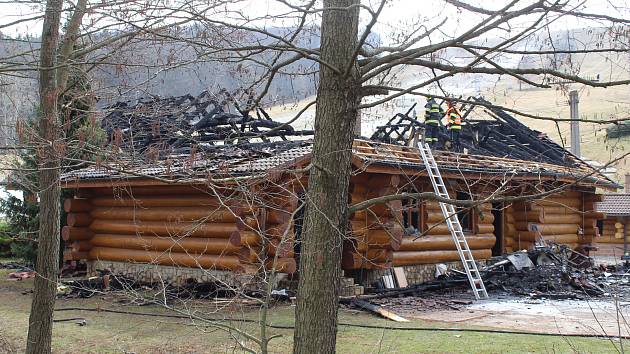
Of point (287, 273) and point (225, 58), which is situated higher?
point (225, 58)

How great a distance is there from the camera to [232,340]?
1114 centimetres

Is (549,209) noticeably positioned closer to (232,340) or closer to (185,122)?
(185,122)

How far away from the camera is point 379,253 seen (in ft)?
55.2

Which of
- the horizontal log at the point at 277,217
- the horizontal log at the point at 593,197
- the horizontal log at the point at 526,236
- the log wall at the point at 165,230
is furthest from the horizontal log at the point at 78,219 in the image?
the horizontal log at the point at 593,197

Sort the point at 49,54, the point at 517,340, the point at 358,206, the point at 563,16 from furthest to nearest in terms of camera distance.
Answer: the point at 517,340 → the point at 49,54 → the point at 358,206 → the point at 563,16

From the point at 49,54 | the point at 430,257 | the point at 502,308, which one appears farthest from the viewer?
the point at 430,257

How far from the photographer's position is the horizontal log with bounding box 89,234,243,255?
624 inches

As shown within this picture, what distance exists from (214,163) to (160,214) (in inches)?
340

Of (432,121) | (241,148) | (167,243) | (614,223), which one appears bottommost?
(614,223)

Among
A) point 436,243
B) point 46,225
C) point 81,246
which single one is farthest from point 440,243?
point 46,225

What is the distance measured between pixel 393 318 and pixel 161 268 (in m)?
6.48

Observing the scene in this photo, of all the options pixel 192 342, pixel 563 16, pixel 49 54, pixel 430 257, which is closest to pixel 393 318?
pixel 192 342

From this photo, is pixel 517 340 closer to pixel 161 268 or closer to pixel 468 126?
pixel 161 268

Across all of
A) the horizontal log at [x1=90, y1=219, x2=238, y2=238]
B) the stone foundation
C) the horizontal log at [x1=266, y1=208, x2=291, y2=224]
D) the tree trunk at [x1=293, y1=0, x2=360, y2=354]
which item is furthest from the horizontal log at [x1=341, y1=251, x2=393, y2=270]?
the tree trunk at [x1=293, y1=0, x2=360, y2=354]
